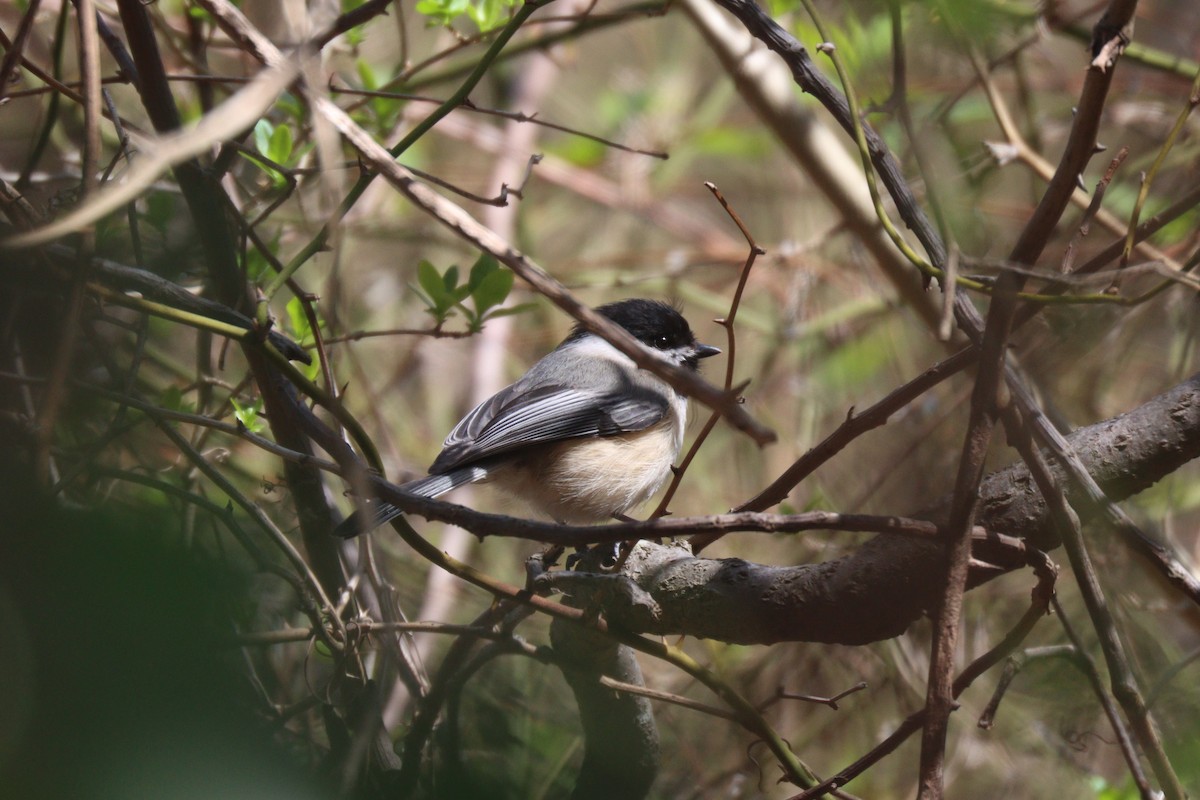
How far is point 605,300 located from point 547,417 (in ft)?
5.18

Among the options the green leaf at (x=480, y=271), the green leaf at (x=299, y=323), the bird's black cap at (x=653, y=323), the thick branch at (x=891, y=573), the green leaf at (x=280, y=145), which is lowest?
the thick branch at (x=891, y=573)

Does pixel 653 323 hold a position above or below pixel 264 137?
above

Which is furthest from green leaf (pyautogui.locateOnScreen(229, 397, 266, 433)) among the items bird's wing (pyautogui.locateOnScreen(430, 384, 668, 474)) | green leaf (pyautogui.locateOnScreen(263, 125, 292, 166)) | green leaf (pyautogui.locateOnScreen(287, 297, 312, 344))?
bird's wing (pyautogui.locateOnScreen(430, 384, 668, 474))

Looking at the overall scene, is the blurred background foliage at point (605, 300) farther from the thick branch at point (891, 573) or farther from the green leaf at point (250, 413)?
the thick branch at point (891, 573)

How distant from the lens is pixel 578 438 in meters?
3.02

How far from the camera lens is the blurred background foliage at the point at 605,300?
3.06 feet

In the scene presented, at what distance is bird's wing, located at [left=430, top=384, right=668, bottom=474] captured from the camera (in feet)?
9.27

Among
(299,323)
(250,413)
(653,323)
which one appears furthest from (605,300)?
(250,413)

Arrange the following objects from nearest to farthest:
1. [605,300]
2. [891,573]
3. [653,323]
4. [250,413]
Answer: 1. [891,573]
2. [250,413]
3. [653,323]
4. [605,300]

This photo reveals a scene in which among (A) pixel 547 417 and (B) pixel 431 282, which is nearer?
(B) pixel 431 282

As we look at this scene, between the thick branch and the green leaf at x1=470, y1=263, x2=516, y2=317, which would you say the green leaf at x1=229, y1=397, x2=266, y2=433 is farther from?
the thick branch

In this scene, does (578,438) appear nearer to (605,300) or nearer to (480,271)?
(480,271)

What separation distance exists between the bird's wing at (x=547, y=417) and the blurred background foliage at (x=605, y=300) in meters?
0.33

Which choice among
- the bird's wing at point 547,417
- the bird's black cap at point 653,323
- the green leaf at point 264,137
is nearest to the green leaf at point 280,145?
Answer: the green leaf at point 264,137
